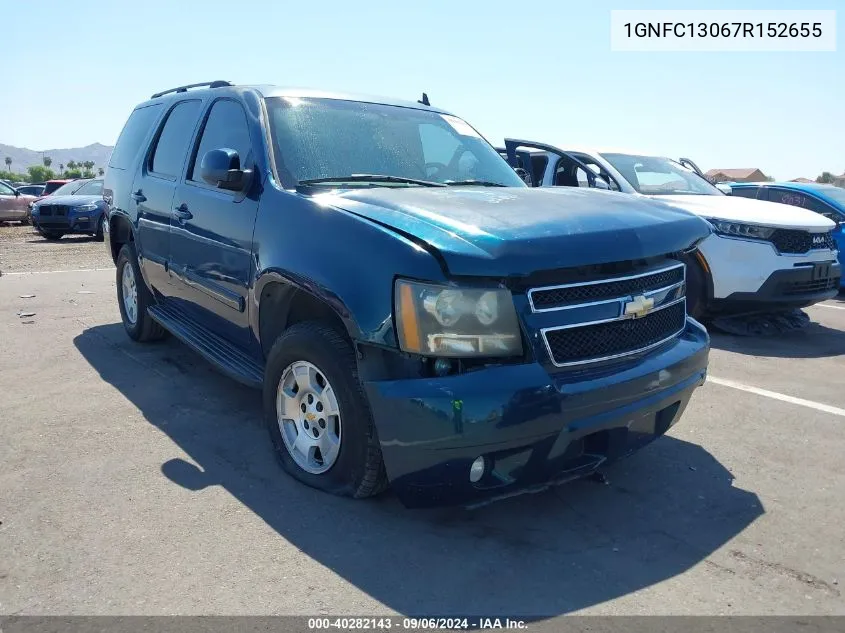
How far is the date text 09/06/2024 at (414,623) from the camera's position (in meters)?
A: 2.40

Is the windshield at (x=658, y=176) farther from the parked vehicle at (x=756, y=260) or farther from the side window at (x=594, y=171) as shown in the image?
the parked vehicle at (x=756, y=260)

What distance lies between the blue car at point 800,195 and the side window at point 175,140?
776cm

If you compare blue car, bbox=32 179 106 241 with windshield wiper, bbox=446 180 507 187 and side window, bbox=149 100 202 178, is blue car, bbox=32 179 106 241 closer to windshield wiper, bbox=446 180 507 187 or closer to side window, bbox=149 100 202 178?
side window, bbox=149 100 202 178

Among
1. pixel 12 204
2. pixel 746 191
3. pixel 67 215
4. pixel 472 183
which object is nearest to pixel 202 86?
pixel 472 183

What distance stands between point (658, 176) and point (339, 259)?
584 cm

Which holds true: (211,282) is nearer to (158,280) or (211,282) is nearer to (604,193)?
(158,280)

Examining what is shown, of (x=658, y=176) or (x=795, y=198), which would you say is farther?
(x=795, y=198)

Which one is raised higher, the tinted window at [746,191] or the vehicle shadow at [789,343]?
the tinted window at [746,191]

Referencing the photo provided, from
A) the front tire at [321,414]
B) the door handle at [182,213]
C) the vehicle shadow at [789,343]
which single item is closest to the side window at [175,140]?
the door handle at [182,213]

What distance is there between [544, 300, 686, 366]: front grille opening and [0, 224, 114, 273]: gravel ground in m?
10.7

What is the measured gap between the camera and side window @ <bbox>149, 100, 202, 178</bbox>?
16.0 feet

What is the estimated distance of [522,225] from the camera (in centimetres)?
291

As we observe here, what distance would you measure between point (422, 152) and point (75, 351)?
3566 mm

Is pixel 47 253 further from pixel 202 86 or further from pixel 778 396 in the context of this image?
pixel 778 396
